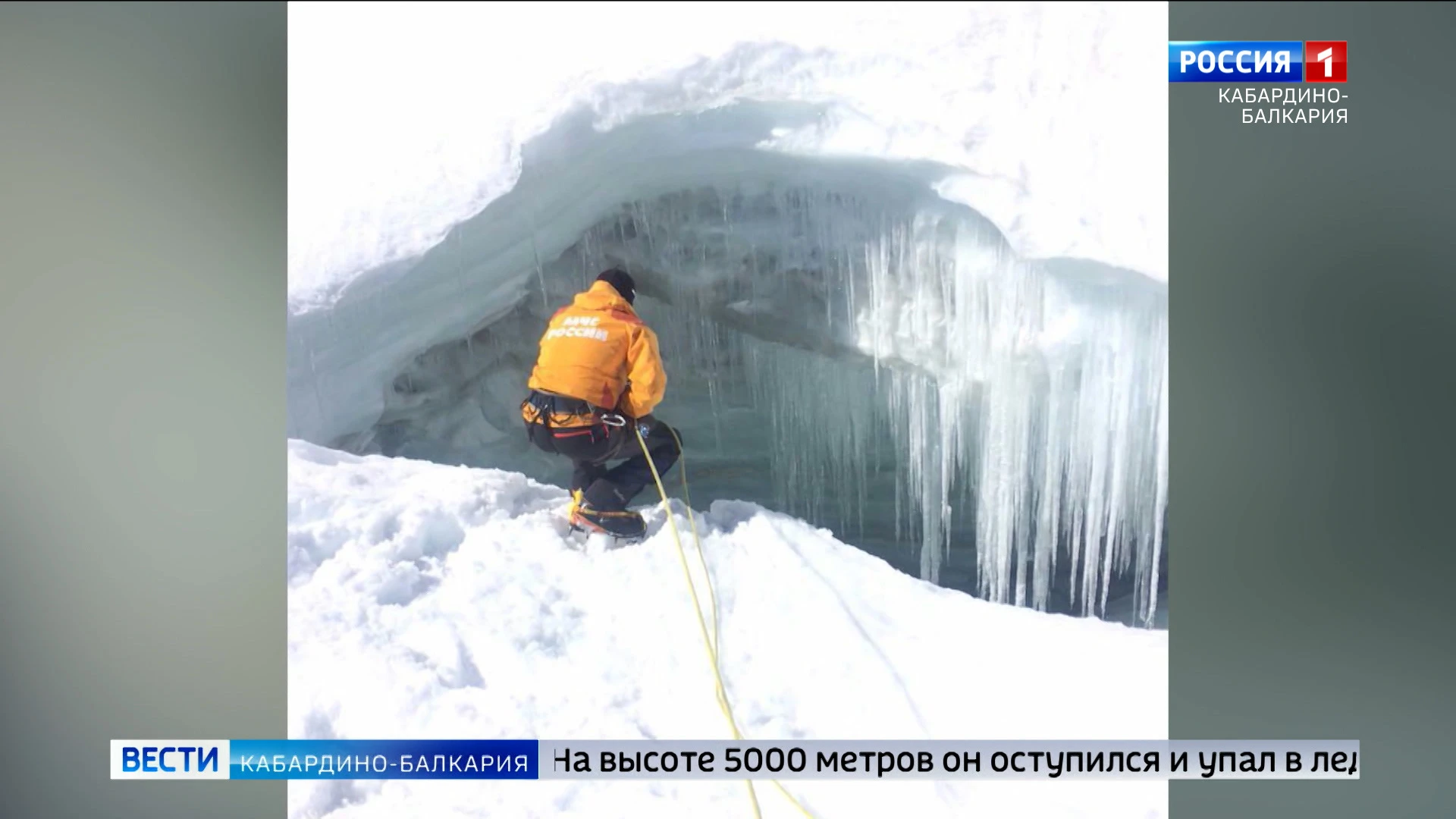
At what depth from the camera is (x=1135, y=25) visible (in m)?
2.17

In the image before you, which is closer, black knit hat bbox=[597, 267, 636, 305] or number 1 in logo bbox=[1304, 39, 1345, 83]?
number 1 in logo bbox=[1304, 39, 1345, 83]

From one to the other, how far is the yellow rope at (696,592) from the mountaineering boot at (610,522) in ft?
0.31

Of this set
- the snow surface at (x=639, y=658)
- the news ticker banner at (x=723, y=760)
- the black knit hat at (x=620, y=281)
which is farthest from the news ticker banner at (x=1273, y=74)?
the news ticker banner at (x=723, y=760)

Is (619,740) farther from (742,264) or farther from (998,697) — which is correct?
(742,264)

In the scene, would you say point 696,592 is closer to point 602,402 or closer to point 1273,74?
point 602,402

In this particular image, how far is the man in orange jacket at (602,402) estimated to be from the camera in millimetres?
2205

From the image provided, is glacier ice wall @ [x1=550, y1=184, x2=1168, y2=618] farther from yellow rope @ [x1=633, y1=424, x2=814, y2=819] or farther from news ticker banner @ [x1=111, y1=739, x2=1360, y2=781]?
news ticker banner @ [x1=111, y1=739, x2=1360, y2=781]

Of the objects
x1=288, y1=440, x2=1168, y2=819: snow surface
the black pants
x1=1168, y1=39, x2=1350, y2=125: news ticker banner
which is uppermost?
x1=1168, y1=39, x2=1350, y2=125: news ticker banner

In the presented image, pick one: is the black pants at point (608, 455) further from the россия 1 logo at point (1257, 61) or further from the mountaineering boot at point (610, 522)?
the россия 1 logo at point (1257, 61)

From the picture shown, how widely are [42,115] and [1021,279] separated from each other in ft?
9.39

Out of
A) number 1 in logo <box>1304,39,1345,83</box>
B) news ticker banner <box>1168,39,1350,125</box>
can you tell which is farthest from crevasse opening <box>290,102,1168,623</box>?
number 1 in logo <box>1304,39,1345,83</box>

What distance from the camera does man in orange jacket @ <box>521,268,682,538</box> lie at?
7.23 ft

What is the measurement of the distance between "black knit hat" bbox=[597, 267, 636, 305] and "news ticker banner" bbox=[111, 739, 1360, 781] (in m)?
1.29

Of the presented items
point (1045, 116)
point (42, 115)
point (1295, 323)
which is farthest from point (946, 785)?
point (42, 115)
